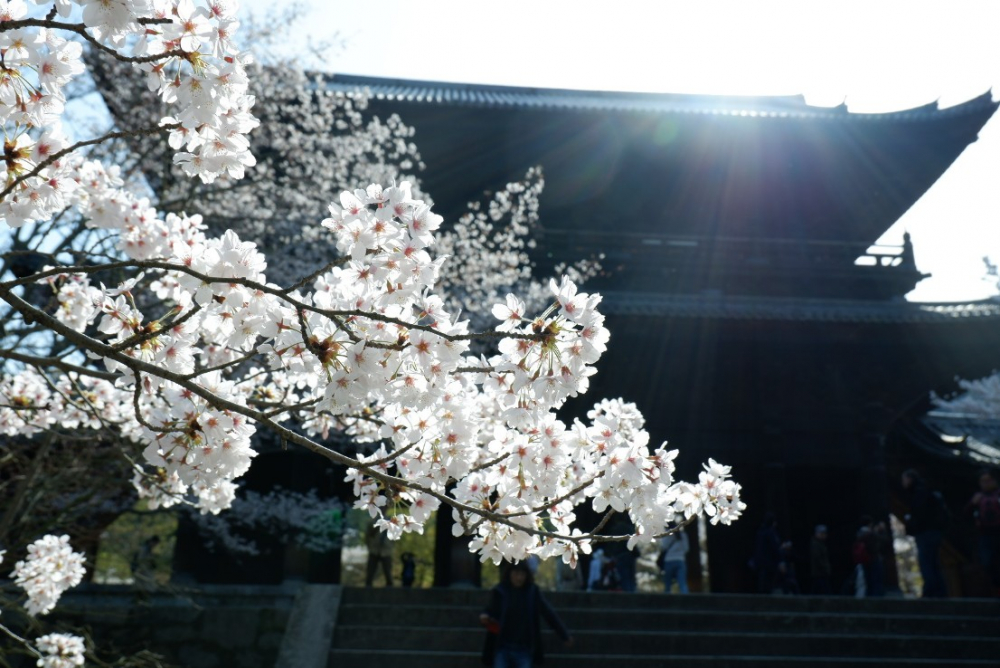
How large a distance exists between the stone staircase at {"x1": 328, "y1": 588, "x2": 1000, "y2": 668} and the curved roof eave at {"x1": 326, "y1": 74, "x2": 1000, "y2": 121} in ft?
25.6

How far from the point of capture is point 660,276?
1279cm

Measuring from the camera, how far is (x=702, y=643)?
784 cm

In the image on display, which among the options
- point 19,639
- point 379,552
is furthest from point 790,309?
point 19,639

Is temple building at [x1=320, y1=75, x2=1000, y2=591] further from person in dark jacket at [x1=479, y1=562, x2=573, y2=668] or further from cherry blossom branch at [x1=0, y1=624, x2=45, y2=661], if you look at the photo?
cherry blossom branch at [x1=0, y1=624, x2=45, y2=661]

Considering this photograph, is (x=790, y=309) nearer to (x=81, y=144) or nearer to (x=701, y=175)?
(x=701, y=175)

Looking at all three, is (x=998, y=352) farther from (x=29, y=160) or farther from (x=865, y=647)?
(x=29, y=160)

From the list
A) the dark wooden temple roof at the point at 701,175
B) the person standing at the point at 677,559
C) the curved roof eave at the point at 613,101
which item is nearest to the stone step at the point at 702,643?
the person standing at the point at 677,559

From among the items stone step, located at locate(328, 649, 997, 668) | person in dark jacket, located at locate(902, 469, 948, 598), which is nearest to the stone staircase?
stone step, located at locate(328, 649, 997, 668)

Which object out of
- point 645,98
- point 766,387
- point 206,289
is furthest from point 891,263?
point 206,289

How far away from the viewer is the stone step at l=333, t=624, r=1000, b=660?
25.0 feet

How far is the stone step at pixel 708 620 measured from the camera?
8.05 metres

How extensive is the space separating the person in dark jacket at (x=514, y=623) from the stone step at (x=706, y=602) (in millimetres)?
2208

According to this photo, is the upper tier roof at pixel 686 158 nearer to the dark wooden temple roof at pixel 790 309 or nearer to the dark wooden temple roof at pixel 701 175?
the dark wooden temple roof at pixel 701 175

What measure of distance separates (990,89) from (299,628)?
1329 centimetres
